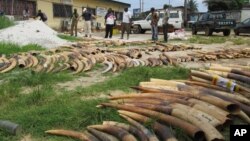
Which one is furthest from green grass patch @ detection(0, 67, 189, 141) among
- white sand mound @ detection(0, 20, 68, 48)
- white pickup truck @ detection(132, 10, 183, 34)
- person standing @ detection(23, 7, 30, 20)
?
white pickup truck @ detection(132, 10, 183, 34)

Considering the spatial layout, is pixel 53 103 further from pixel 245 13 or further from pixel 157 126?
pixel 245 13

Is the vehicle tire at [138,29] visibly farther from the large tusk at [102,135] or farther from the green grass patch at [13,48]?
the large tusk at [102,135]

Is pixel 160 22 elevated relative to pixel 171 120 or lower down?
elevated

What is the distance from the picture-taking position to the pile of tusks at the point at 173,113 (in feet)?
14.6

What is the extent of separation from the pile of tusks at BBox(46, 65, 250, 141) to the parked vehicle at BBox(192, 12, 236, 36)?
78.4 ft

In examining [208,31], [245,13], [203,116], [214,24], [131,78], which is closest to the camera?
[203,116]

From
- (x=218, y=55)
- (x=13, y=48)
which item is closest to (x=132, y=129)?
(x=218, y=55)

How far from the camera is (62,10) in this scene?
36.2m

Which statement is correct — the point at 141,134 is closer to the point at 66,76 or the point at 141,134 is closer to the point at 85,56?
the point at 66,76

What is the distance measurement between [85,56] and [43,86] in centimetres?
392

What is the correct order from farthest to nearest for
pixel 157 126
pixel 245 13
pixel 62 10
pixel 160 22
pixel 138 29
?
1. pixel 245 13
2. pixel 62 10
3. pixel 138 29
4. pixel 160 22
5. pixel 157 126

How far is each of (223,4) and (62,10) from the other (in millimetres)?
29954

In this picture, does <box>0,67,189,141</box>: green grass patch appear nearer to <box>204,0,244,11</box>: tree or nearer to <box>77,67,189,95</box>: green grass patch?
<box>77,67,189,95</box>: green grass patch

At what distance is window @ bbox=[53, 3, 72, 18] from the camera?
34750mm
